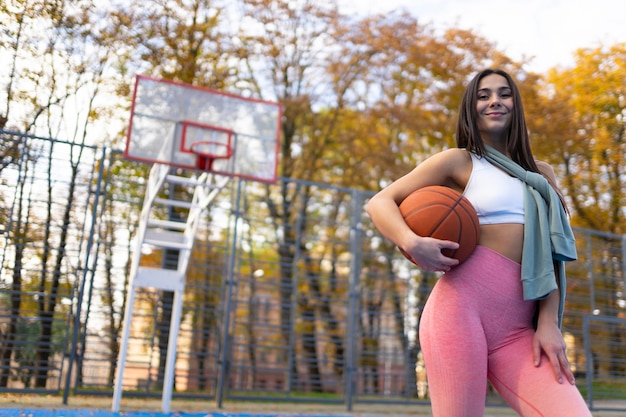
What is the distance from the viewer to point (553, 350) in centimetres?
162

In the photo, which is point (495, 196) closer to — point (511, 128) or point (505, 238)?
point (505, 238)

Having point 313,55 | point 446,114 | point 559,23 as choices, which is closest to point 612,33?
point 559,23

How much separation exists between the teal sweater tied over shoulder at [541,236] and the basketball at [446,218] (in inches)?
5.7

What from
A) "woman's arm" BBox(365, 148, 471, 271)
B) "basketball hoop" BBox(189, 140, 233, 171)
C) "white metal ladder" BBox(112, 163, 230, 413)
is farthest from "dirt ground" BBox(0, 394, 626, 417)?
"woman's arm" BBox(365, 148, 471, 271)

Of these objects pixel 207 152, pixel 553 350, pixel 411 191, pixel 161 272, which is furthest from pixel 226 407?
pixel 553 350

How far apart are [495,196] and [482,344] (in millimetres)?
404

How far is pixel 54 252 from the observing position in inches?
326

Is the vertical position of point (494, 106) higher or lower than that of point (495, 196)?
higher

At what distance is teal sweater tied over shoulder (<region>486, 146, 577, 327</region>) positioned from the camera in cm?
165

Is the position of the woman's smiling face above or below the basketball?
above

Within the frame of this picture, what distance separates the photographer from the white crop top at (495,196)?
177cm

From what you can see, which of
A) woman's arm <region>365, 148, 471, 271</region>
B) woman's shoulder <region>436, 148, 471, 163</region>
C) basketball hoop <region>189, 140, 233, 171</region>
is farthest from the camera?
basketball hoop <region>189, 140, 233, 171</region>

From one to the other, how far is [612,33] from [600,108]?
5.98ft

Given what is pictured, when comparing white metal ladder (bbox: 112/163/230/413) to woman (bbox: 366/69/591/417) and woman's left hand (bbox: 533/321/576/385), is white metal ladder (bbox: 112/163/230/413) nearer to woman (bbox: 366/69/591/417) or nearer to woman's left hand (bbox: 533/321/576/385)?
woman (bbox: 366/69/591/417)
